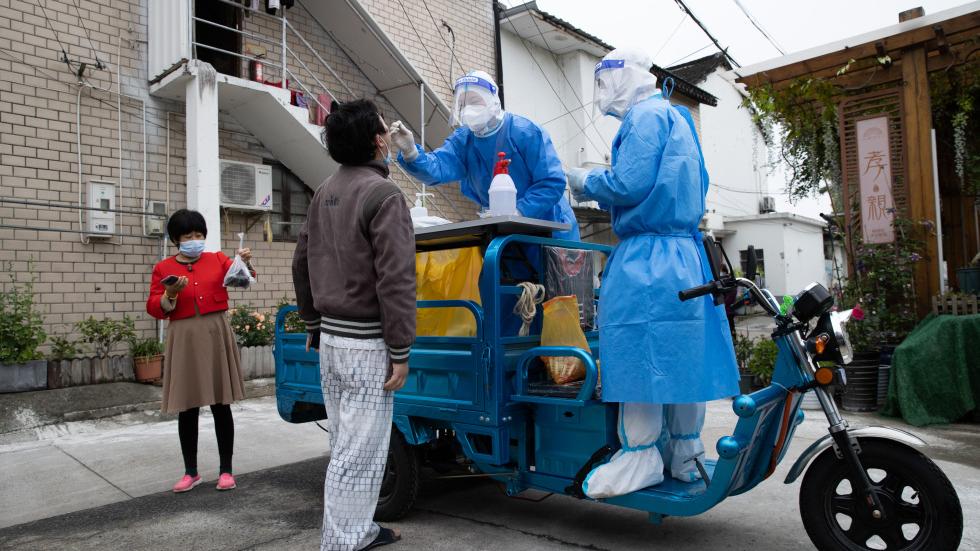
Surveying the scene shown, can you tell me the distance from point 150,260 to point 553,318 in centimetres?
617

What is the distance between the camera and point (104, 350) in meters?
6.83

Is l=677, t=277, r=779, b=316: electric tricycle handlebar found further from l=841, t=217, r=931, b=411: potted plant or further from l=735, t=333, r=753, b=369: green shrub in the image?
l=735, t=333, r=753, b=369: green shrub

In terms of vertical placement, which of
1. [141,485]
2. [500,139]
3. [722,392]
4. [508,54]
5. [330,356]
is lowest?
[141,485]

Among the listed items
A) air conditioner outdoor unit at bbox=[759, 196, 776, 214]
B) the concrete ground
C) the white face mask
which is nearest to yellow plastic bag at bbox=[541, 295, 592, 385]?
the concrete ground

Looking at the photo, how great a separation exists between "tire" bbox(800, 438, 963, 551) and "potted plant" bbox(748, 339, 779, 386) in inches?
158

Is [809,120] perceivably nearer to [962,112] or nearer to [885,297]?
[962,112]

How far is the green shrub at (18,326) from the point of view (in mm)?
5906

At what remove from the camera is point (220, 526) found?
3.31 m

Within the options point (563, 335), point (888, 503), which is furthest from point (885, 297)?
point (563, 335)

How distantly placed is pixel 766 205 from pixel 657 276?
23555mm

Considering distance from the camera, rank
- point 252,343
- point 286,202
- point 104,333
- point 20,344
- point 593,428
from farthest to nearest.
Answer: point 286,202, point 252,343, point 104,333, point 20,344, point 593,428

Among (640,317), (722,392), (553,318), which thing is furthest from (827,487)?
(553,318)

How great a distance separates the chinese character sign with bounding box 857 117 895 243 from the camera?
631 centimetres

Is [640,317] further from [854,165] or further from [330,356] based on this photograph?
[854,165]
